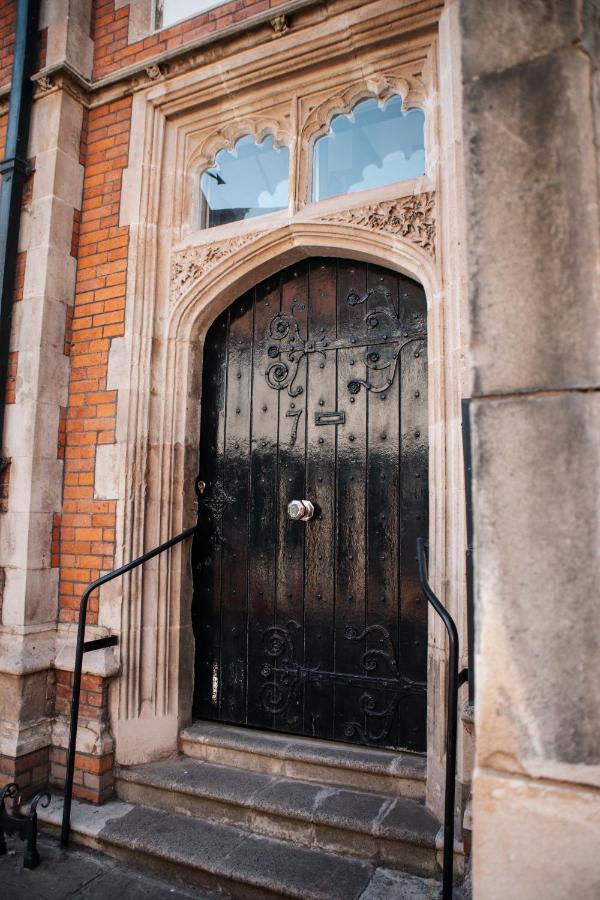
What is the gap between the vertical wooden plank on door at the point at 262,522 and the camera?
3.01 metres

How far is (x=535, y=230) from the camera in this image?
3.45 ft

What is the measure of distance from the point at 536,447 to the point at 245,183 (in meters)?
2.86

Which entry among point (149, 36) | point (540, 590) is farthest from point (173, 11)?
point (540, 590)

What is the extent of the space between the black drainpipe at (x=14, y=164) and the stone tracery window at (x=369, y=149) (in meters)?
1.73

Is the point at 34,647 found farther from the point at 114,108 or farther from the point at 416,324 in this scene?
the point at 114,108

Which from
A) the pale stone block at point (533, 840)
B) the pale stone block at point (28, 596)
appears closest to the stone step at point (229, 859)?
the pale stone block at point (28, 596)

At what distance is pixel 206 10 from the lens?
3.18 meters

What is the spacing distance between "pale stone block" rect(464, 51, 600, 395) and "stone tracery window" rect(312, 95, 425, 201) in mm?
1875

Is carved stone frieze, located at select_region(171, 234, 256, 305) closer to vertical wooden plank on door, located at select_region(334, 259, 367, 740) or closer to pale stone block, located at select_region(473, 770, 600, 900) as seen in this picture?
vertical wooden plank on door, located at select_region(334, 259, 367, 740)

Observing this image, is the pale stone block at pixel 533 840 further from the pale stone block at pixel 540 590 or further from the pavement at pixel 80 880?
the pavement at pixel 80 880

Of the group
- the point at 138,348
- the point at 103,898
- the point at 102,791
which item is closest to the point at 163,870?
the point at 103,898

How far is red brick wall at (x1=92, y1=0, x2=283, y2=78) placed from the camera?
3.08m

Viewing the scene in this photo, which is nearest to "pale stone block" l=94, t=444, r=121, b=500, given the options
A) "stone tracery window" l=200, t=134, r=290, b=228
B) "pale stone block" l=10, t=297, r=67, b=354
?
"pale stone block" l=10, t=297, r=67, b=354

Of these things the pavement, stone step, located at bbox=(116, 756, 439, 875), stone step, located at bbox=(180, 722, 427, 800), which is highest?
stone step, located at bbox=(180, 722, 427, 800)
